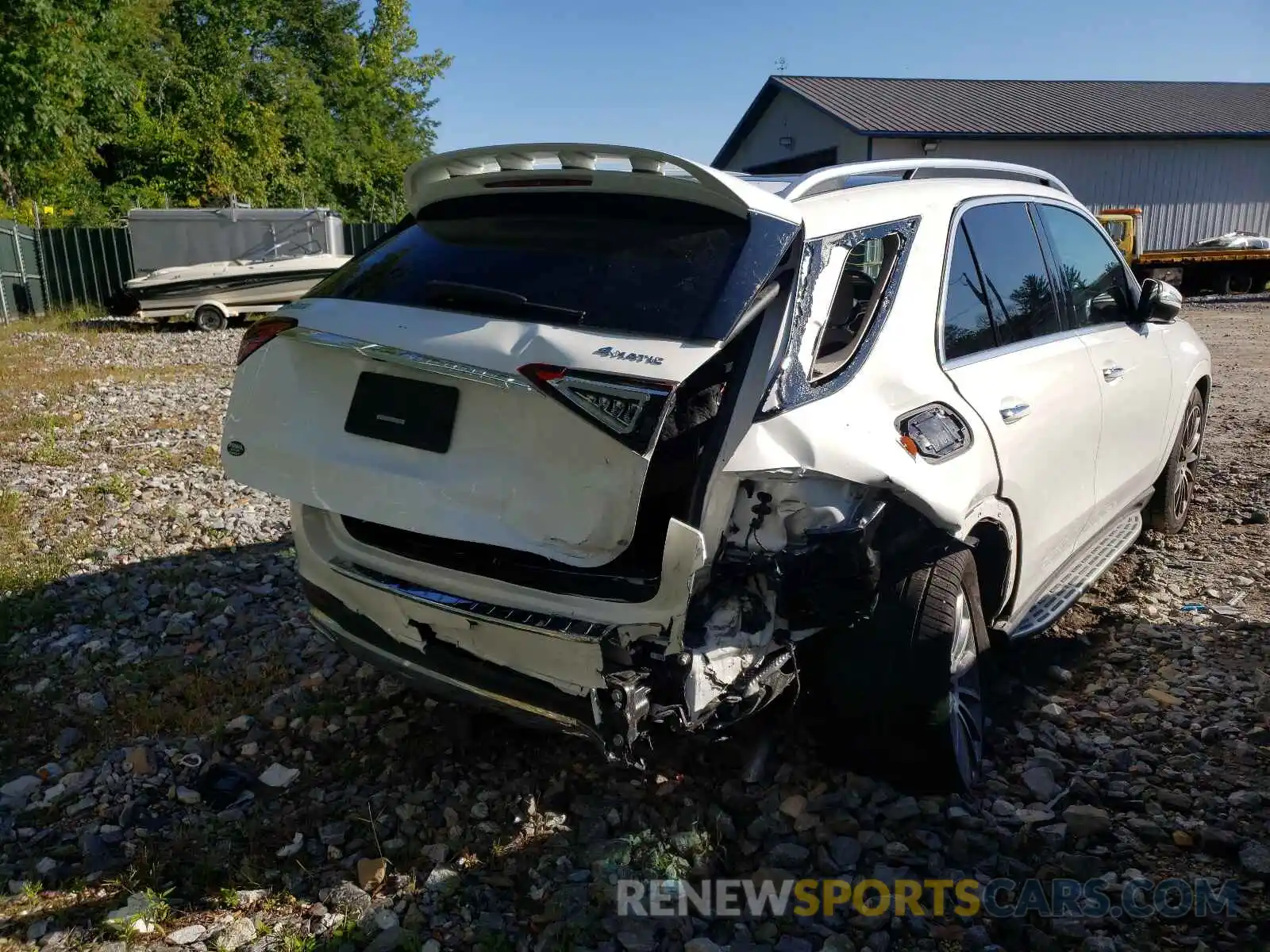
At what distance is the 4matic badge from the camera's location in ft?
→ 7.47

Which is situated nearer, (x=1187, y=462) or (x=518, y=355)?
(x=518, y=355)

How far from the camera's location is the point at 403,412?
2.62 m

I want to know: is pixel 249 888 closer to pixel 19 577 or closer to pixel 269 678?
pixel 269 678

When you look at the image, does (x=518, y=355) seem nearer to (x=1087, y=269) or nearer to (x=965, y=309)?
(x=965, y=309)

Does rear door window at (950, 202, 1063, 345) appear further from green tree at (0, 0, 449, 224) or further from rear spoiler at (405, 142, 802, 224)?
green tree at (0, 0, 449, 224)

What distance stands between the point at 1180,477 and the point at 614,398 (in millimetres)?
4254

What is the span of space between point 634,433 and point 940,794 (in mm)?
1587

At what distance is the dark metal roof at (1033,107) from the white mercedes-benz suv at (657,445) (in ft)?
78.8

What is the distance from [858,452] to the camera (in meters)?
2.44

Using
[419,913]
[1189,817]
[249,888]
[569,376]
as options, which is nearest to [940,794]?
[1189,817]

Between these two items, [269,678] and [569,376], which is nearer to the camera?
[569,376]

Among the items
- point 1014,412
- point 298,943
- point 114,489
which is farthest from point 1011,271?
point 114,489

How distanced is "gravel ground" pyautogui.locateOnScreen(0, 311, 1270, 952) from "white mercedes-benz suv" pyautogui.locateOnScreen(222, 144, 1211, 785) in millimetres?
395

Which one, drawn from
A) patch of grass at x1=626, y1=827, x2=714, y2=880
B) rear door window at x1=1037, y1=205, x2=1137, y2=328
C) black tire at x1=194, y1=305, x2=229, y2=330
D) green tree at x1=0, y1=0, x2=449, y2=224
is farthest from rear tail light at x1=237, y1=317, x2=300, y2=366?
green tree at x1=0, y1=0, x2=449, y2=224
